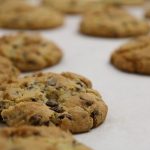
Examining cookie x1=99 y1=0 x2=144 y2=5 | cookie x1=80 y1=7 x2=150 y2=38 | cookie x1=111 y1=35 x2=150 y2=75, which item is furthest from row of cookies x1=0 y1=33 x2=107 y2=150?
cookie x1=99 y1=0 x2=144 y2=5

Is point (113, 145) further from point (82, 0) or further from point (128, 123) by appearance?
point (82, 0)

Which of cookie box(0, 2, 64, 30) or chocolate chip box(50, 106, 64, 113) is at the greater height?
chocolate chip box(50, 106, 64, 113)

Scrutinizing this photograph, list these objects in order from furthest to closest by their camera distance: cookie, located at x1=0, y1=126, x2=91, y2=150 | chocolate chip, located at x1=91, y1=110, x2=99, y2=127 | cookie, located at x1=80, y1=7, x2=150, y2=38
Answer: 1. cookie, located at x1=80, y1=7, x2=150, y2=38
2. chocolate chip, located at x1=91, y1=110, x2=99, y2=127
3. cookie, located at x1=0, y1=126, x2=91, y2=150

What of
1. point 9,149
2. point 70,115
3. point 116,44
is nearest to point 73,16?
point 116,44

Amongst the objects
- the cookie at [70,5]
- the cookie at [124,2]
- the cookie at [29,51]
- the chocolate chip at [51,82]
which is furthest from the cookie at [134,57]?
the cookie at [124,2]

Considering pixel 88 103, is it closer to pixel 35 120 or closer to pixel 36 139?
pixel 35 120

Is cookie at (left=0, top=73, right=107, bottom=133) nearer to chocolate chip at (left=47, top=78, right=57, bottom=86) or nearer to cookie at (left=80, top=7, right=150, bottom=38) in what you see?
chocolate chip at (left=47, top=78, right=57, bottom=86)

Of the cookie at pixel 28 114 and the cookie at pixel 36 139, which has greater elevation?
the cookie at pixel 36 139

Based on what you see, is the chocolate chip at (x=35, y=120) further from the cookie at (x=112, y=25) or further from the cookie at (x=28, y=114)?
the cookie at (x=112, y=25)
